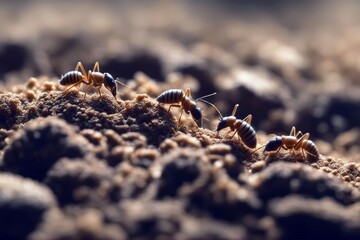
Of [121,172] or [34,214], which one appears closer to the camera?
[34,214]

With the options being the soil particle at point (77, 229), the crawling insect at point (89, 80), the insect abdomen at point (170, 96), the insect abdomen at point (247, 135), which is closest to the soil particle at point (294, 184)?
the insect abdomen at point (247, 135)

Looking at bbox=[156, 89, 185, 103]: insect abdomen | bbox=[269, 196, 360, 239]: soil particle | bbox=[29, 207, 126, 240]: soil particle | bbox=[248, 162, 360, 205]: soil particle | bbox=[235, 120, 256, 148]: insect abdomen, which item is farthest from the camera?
bbox=[156, 89, 185, 103]: insect abdomen

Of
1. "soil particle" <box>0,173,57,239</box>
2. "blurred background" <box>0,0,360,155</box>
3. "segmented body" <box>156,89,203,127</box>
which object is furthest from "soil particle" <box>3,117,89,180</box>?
"blurred background" <box>0,0,360,155</box>

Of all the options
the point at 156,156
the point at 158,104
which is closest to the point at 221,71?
the point at 158,104

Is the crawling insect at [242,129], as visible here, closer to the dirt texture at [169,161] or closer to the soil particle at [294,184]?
the dirt texture at [169,161]

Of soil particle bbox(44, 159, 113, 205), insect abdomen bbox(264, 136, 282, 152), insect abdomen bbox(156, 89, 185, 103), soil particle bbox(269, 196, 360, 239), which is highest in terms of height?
insect abdomen bbox(156, 89, 185, 103)

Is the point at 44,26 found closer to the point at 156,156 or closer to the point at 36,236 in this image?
the point at 156,156

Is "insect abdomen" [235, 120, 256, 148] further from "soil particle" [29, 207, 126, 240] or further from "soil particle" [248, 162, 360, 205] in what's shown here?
"soil particle" [29, 207, 126, 240]
